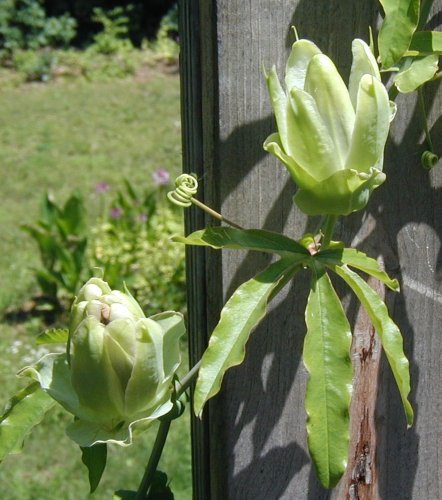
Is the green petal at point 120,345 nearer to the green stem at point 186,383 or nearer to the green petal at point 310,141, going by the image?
the green stem at point 186,383

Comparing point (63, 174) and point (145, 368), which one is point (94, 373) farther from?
point (63, 174)

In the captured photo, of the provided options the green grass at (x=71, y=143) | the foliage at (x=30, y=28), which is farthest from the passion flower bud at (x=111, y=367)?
the foliage at (x=30, y=28)

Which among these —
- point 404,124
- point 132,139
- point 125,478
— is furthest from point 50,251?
point 404,124

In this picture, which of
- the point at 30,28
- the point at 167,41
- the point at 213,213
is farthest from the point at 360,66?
the point at 30,28

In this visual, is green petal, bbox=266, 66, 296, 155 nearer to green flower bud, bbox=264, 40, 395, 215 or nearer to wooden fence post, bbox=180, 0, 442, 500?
green flower bud, bbox=264, 40, 395, 215

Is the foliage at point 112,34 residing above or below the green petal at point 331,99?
below

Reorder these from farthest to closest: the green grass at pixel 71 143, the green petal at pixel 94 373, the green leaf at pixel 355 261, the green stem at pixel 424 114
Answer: the green grass at pixel 71 143 < the green stem at pixel 424 114 < the green leaf at pixel 355 261 < the green petal at pixel 94 373
